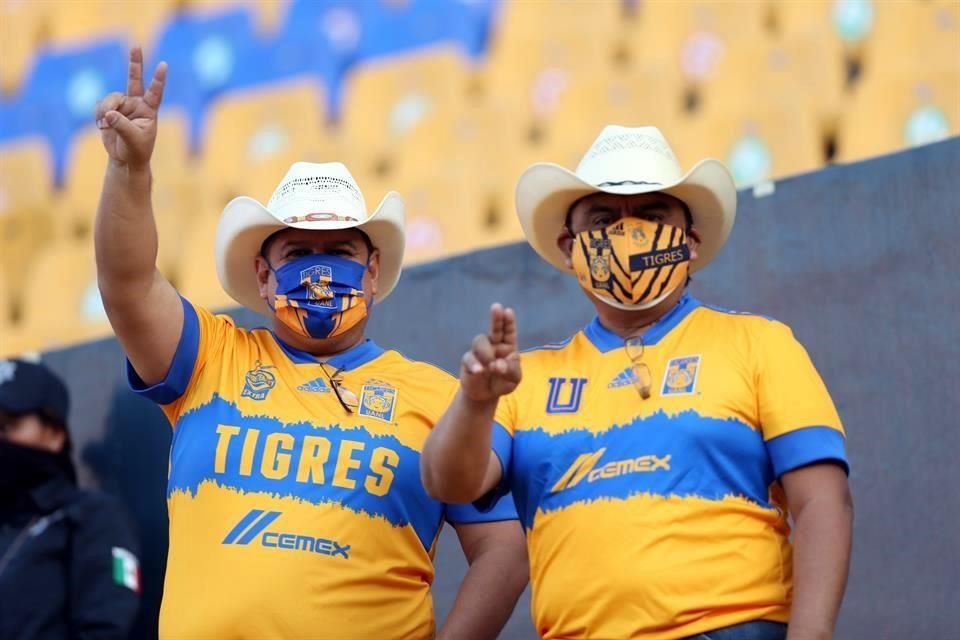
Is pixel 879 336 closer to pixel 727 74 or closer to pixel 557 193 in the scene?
pixel 557 193

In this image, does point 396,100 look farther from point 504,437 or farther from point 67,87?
point 504,437

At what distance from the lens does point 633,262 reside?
7.00ft

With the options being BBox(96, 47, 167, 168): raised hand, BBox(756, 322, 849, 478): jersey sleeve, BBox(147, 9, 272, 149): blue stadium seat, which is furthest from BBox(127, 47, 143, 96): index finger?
BBox(147, 9, 272, 149): blue stadium seat

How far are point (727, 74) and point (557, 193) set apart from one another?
9.42 ft

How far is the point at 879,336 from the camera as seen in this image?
2750 mm

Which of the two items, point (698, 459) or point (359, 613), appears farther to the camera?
point (359, 613)

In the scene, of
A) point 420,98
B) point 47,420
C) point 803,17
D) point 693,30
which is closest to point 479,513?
point 47,420

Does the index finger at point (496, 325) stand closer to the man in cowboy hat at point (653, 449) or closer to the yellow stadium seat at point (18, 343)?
the man in cowboy hat at point (653, 449)

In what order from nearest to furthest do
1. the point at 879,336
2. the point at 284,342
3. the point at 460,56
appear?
the point at 284,342, the point at 879,336, the point at 460,56

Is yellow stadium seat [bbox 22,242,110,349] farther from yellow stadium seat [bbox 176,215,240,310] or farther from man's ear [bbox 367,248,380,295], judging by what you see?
man's ear [bbox 367,248,380,295]

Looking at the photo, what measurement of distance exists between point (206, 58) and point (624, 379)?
5093 millimetres

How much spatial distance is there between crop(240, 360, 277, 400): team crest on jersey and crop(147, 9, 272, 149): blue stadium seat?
4.28m

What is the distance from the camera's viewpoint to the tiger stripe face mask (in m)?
2.13

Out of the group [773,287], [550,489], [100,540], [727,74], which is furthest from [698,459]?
[727,74]
